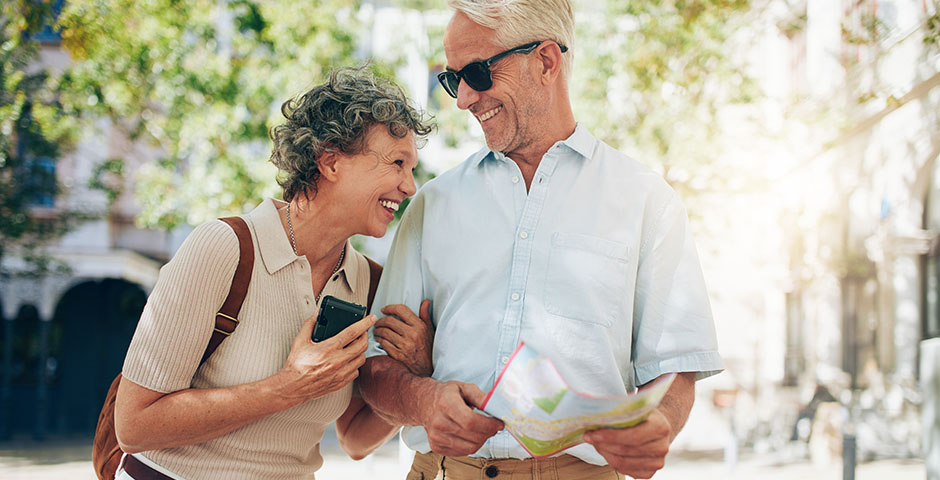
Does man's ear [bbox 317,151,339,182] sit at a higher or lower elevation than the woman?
higher

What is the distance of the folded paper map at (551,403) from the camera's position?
1.69m

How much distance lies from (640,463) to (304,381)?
95 centimetres

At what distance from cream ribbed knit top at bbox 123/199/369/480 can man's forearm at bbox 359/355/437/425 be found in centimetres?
14

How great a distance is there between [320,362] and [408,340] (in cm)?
26

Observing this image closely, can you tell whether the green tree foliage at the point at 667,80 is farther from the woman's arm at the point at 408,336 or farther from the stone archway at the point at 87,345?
the stone archway at the point at 87,345

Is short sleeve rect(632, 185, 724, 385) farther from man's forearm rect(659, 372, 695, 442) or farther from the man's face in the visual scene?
the man's face

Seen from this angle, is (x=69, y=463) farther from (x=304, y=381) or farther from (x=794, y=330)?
(x=794, y=330)

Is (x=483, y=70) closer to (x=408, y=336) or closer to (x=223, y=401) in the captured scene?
(x=408, y=336)

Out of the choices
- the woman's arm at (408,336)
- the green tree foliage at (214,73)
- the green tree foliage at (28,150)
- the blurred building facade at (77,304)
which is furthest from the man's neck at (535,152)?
the blurred building facade at (77,304)

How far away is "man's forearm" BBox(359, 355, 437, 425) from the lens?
230 cm

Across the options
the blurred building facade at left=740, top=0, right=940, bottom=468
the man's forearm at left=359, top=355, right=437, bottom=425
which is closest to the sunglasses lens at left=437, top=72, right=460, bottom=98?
the man's forearm at left=359, top=355, right=437, bottom=425

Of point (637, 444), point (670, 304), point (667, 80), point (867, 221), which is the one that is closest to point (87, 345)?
point (667, 80)

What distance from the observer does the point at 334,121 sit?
8.48 ft

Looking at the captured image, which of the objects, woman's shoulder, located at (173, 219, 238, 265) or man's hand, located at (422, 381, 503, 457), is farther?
woman's shoulder, located at (173, 219, 238, 265)
